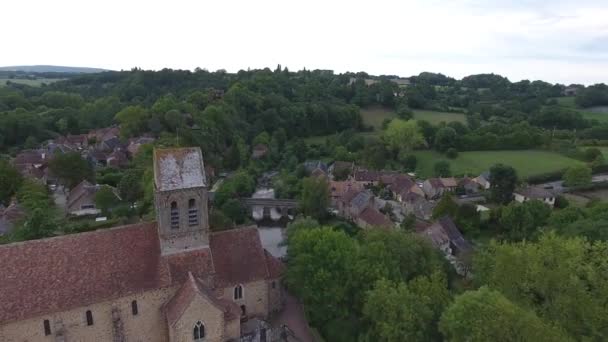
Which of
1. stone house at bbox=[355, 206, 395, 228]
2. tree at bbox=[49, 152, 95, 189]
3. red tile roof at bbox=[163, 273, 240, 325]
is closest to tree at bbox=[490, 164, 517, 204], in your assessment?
stone house at bbox=[355, 206, 395, 228]

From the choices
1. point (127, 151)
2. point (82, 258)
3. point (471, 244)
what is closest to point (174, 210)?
point (82, 258)

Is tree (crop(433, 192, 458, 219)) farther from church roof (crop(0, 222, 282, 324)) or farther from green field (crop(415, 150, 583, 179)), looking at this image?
church roof (crop(0, 222, 282, 324))

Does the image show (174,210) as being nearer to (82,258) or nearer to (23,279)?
(82,258)

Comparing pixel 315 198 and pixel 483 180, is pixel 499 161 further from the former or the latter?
pixel 315 198

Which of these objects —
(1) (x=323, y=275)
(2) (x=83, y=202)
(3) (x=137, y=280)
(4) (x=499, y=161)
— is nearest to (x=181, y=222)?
(3) (x=137, y=280)

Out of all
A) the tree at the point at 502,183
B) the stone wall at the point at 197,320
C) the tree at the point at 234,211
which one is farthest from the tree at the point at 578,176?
the stone wall at the point at 197,320

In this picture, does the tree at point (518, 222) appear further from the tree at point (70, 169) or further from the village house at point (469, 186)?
the tree at point (70, 169)
